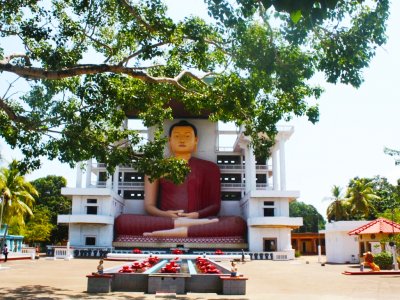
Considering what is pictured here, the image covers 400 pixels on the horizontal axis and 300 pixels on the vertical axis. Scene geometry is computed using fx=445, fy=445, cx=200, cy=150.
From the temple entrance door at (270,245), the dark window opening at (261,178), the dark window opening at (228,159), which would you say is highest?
the dark window opening at (228,159)

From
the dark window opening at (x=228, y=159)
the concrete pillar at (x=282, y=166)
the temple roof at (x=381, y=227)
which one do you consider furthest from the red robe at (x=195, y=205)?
the temple roof at (x=381, y=227)

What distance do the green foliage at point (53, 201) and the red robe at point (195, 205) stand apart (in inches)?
816

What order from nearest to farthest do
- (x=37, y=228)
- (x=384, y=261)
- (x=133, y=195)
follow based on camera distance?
(x=384, y=261)
(x=37, y=228)
(x=133, y=195)

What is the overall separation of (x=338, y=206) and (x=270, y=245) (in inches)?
602

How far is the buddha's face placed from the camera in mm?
50594

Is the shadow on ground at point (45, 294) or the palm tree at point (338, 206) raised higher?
the palm tree at point (338, 206)

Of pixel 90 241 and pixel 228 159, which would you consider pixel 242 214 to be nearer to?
pixel 228 159

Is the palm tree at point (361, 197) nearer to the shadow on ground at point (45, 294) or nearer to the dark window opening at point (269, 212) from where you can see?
the dark window opening at point (269, 212)

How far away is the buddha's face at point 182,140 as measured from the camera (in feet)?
166

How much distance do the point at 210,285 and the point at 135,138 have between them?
6573mm

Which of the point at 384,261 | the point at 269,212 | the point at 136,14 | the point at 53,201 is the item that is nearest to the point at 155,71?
the point at 136,14

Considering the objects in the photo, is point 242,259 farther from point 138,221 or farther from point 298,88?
point 298,88

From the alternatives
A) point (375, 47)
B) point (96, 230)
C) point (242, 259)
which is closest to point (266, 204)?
point (242, 259)

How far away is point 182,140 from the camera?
50.6 m
